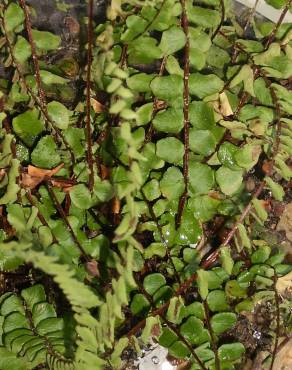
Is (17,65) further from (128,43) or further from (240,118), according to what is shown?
(240,118)

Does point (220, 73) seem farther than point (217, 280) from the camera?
Yes

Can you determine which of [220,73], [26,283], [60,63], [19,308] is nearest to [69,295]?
[19,308]

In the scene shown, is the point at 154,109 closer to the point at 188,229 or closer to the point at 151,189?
the point at 151,189

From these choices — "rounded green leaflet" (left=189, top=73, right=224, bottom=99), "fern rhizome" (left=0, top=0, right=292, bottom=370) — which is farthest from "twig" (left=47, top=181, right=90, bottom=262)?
"rounded green leaflet" (left=189, top=73, right=224, bottom=99)

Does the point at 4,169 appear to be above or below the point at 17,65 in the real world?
below

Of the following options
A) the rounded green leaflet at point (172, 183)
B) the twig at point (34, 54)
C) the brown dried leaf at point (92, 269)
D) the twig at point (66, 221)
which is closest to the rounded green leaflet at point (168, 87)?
the rounded green leaflet at point (172, 183)

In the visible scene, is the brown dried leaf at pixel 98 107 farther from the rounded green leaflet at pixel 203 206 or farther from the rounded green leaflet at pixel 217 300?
the rounded green leaflet at pixel 217 300
